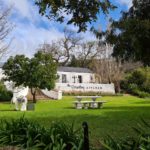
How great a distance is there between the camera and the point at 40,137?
9789mm

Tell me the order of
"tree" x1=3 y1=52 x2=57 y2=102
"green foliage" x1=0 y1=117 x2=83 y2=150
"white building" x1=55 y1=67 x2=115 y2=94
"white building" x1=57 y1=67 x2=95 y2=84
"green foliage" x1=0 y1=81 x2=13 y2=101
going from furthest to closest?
"white building" x1=57 y1=67 x2=95 y2=84, "white building" x1=55 y1=67 x2=115 y2=94, "green foliage" x1=0 y1=81 x2=13 y2=101, "tree" x1=3 y1=52 x2=57 y2=102, "green foliage" x1=0 y1=117 x2=83 y2=150

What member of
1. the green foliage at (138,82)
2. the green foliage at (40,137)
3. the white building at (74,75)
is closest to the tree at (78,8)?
the green foliage at (40,137)

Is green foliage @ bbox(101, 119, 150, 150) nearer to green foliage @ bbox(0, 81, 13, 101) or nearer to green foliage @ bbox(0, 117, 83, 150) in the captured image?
green foliage @ bbox(0, 117, 83, 150)

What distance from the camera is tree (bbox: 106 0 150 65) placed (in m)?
17.8

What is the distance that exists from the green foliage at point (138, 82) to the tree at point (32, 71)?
23.4 m

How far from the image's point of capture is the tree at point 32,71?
4825 centimetres

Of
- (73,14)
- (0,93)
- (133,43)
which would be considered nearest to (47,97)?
(0,93)

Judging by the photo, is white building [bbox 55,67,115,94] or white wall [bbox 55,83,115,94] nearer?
white wall [bbox 55,83,115,94]

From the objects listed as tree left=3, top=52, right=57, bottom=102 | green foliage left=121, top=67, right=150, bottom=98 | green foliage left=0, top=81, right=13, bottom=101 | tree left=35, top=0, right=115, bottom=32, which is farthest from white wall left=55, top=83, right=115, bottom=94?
tree left=35, top=0, right=115, bottom=32

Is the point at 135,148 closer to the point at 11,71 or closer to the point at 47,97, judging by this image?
the point at 11,71

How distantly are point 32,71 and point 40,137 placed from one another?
38.7 meters

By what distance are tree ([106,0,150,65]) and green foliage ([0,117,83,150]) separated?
816 cm

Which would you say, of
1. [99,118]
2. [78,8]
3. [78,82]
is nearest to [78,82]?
[78,82]

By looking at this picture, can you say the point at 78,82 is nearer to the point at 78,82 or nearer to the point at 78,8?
the point at 78,82
